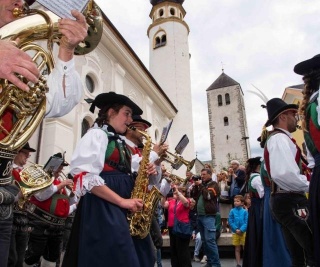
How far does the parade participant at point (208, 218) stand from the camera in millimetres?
5462

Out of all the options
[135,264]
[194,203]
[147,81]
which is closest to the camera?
[135,264]

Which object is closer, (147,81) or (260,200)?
(260,200)

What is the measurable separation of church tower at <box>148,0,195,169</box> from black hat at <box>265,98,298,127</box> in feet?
66.4

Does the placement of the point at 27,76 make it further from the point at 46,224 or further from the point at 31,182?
the point at 46,224

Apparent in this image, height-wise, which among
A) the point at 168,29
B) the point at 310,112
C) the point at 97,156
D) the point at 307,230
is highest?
the point at 168,29

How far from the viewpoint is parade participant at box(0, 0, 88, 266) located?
1.32 metres

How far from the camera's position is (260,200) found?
4.67 meters

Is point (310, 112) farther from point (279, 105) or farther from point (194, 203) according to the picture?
point (194, 203)

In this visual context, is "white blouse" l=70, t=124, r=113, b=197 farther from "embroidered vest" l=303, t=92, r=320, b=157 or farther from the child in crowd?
the child in crowd

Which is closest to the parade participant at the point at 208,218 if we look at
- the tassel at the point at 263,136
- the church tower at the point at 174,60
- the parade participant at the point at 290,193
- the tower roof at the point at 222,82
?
the tassel at the point at 263,136

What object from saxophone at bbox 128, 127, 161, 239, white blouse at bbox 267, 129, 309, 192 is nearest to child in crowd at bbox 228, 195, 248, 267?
white blouse at bbox 267, 129, 309, 192

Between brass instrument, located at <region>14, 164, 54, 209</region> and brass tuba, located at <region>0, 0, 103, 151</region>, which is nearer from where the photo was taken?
brass tuba, located at <region>0, 0, 103, 151</region>

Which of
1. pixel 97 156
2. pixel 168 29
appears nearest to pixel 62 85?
pixel 97 156

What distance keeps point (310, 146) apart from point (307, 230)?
3.26 feet
